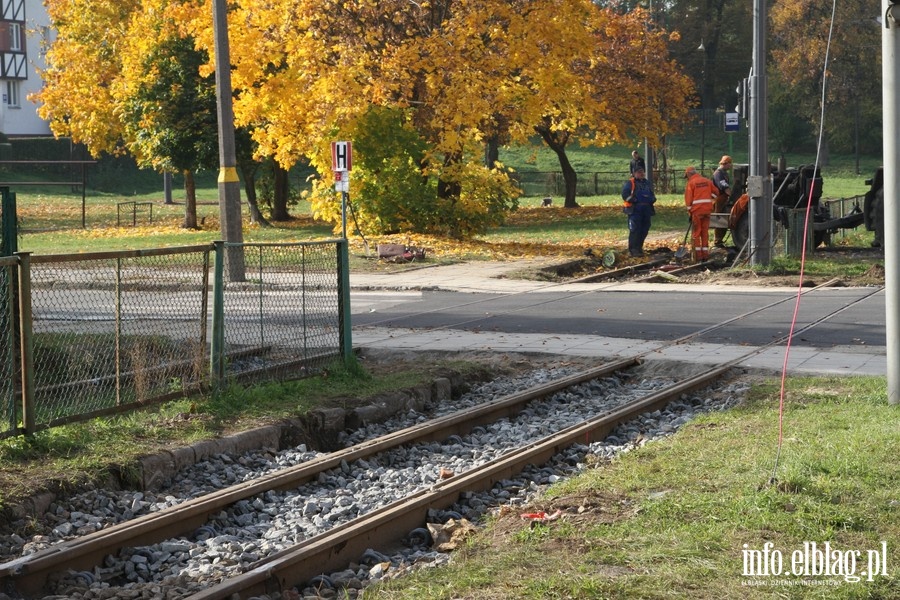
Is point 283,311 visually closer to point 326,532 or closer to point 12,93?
point 326,532

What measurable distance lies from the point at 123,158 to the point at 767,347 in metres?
61.7

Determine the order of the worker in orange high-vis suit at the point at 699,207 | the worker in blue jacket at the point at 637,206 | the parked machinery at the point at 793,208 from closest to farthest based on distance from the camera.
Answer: the worker in orange high-vis suit at the point at 699,207 → the worker in blue jacket at the point at 637,206 → the parked machinery at the point at 793,208

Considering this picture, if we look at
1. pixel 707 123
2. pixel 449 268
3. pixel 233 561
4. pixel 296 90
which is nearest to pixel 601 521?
pixel 233 561

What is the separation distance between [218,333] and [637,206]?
16503 mm

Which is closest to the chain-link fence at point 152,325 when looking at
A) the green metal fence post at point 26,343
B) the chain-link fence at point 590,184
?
the green metal fence post at point 26,343

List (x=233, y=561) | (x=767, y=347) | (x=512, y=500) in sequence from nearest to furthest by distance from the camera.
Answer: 1. (x=233, y=561)
2. (x=512, y=500)
3. (x=767, y=347)

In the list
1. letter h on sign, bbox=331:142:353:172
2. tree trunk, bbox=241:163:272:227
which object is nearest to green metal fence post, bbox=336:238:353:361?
letter h on sign, bbox=331:142:353:172

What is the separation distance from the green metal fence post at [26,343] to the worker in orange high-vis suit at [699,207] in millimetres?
18389

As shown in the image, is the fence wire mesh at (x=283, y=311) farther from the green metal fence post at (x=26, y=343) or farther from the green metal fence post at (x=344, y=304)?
the green metal fence post at (x=26, y=343)

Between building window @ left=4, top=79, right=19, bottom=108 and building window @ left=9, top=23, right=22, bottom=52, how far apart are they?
75.9 inches

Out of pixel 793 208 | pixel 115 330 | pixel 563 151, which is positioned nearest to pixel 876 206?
pixel 793 208

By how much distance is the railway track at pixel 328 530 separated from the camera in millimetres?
6211

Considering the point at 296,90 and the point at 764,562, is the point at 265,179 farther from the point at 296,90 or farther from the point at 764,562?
the point at 764,562

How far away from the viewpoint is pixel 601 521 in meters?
6.78
